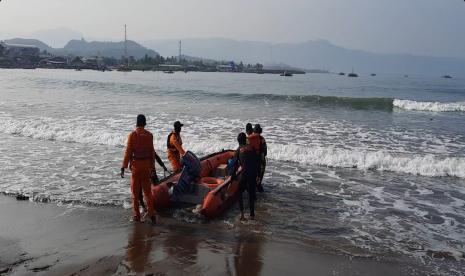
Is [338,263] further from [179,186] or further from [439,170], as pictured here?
[439,170]

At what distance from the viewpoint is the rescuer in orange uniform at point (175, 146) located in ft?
29.1

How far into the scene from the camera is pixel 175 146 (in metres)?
9.08

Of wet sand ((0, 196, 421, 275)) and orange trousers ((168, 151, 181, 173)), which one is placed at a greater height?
orange trousers ((168, 151, 181, 173))

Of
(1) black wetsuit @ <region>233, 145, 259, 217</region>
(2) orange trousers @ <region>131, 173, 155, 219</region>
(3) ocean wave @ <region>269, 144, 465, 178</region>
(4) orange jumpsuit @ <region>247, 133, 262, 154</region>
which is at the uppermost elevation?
(4) orange jumpsuit @ <region>247, 133, 262, 154</region>

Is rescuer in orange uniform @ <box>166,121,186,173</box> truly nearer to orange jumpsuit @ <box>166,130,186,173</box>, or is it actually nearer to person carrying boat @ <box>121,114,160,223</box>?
orange jumpsuit @ <box>166,130,186,173</box>

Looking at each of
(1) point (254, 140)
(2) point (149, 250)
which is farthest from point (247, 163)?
(2) point (149, 250)

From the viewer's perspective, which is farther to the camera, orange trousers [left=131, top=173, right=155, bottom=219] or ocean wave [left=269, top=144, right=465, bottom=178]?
ocean wave [left=269, top=144, right=465, bottom=178]

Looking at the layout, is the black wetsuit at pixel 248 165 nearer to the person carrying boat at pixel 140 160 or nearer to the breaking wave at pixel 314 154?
the person carrying boat at pixel 140 160

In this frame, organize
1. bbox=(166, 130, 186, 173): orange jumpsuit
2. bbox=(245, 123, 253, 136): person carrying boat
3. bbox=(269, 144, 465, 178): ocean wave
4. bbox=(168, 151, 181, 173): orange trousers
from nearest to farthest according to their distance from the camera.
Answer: bbox=(245, 123, 253, 136): person carrying boat < bbox=(166, 130, 186, 173): orange jumpsuit < bbox=(168, 151, 181, 173): orange trousers < bbox=(269, 144, 465, 178): ocean wave

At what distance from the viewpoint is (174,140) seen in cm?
902

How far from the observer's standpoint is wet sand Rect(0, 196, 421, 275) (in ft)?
18.5

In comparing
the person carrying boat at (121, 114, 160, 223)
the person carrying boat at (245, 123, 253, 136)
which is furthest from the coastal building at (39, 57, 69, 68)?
the person carrying boat at (121, 114, 160, 223)

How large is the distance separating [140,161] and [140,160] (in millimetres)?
18

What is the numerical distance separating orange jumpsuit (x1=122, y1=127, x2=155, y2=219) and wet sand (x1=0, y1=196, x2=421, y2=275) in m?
0.52
